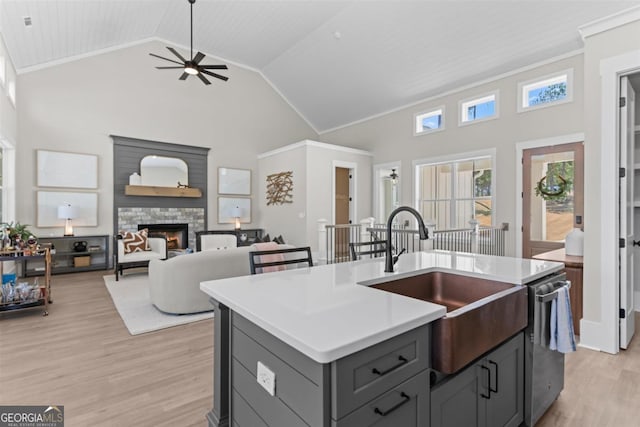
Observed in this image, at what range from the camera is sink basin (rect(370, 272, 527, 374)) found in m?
1.16

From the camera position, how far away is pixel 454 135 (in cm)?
634

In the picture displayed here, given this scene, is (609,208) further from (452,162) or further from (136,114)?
(136,114)

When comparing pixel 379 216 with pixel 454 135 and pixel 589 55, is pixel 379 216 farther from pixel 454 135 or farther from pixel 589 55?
pixel 589 55

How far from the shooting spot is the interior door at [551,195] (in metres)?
4.63

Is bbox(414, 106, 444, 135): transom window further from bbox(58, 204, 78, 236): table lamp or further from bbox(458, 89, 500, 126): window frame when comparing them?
bbox(58, 204, 78, 236): table lamp

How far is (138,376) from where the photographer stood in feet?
7.82

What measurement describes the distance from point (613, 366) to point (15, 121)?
354 inches

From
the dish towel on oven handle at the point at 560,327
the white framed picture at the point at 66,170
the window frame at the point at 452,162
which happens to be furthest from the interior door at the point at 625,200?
the white framed picture at the point at 66,170

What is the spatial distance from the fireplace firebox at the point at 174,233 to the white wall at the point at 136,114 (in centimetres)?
70

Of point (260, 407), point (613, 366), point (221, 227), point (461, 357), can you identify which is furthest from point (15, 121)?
point (613, 366)

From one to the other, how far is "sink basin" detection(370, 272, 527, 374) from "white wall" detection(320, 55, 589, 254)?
413 cm

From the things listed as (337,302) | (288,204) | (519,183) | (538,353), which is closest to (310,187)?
(288,204)

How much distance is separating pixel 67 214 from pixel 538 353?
24.4 ft

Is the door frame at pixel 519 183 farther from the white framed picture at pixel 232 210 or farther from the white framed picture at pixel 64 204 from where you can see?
the white framed picture at pixel 64 204
